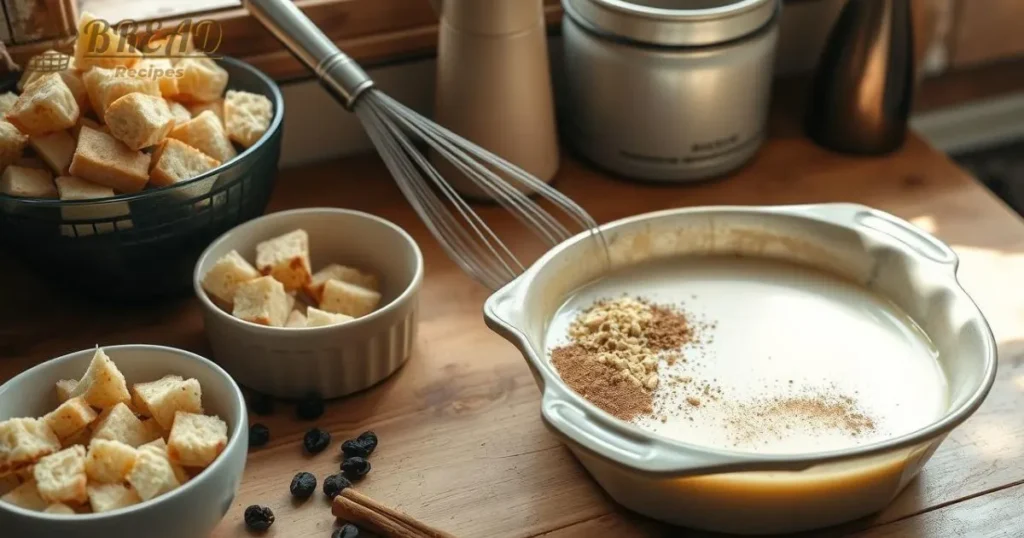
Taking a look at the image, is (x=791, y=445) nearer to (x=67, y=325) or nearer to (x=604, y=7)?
(x=604, y=7)

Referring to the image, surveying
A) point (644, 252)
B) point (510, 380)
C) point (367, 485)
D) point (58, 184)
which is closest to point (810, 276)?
point (644, 252)

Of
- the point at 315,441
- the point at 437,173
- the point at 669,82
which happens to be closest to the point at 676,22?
the point at 669,82

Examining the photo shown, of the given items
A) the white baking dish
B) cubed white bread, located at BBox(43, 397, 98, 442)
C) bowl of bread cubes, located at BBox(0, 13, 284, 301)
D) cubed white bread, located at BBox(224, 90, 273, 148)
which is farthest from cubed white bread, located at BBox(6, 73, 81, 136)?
the white baking dish

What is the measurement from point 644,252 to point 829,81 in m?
0.31

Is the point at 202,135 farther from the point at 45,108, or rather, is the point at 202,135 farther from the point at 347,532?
the point at 347,532

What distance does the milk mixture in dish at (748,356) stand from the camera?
68 centimetres

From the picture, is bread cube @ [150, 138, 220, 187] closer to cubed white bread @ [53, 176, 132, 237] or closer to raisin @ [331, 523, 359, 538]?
cubed white bread @ [53, 176, 132, 237]

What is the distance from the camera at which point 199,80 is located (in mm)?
794

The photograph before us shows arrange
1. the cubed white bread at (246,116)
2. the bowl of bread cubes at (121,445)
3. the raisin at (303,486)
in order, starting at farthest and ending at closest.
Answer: the cubed white bread at (246,116) → the raisin at (303,486) → the bowl of bread cubes at (121,445)

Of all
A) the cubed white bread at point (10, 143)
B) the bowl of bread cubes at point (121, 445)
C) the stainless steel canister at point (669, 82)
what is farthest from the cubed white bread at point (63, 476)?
the stainless steel canister at point (669, 82)

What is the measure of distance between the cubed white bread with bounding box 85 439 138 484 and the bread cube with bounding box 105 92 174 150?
222 millimetres

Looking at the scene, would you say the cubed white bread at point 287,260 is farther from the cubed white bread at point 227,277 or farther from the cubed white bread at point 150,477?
the cubed white bread at point 150,477

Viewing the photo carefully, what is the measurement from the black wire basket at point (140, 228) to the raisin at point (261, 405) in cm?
12

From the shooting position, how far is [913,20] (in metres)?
0.98
